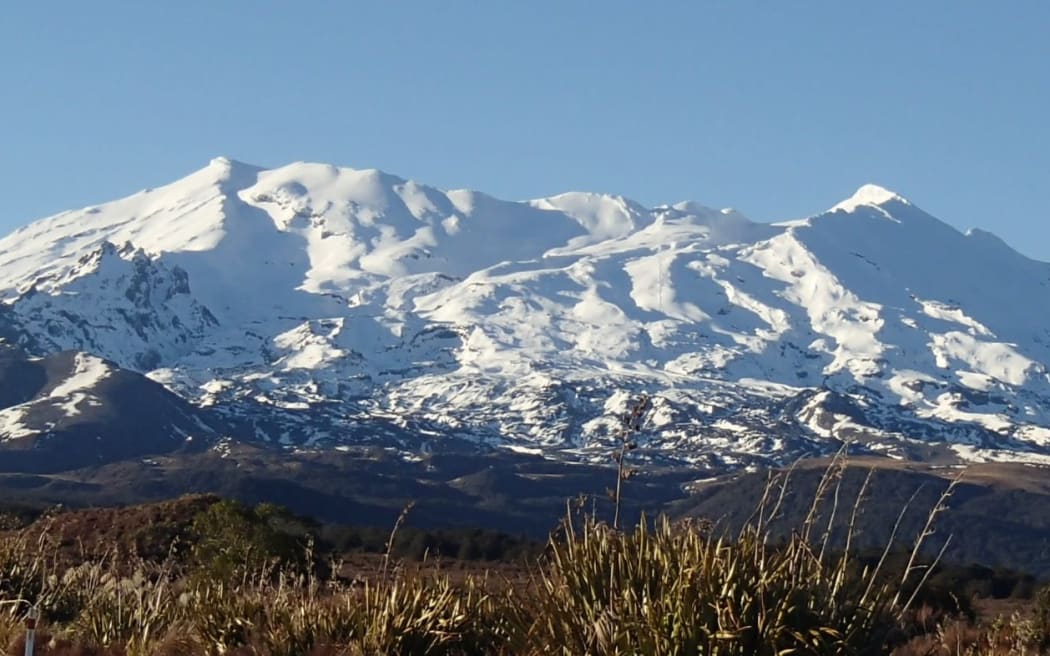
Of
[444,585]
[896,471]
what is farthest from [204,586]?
[896,471]

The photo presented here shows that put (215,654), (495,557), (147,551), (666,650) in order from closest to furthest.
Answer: (666,650) → (215,654) → (147,551) → (495,557)

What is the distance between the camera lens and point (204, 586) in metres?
15.8

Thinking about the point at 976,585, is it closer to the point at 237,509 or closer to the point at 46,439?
the point at 237,509

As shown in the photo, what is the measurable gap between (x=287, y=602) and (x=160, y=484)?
149944 mm

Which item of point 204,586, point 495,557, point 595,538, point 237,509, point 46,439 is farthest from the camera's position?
point 46,439

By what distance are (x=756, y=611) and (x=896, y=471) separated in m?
144

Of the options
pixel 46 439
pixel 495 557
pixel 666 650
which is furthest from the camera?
pixel 46 439

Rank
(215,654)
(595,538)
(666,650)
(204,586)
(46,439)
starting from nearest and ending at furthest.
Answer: (666,650), (595,538), (215,654), (204,586), (46,439)

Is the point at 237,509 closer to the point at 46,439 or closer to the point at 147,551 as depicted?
the point at 147,551

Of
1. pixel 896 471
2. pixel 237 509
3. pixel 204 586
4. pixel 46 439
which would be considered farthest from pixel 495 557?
pixel 46 439

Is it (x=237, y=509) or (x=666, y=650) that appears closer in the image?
(x=666, y=650)

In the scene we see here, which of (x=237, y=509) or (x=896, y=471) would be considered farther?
(x=896, y=471)

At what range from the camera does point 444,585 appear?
12133 millimetres

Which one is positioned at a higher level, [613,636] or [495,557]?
[613,636]
